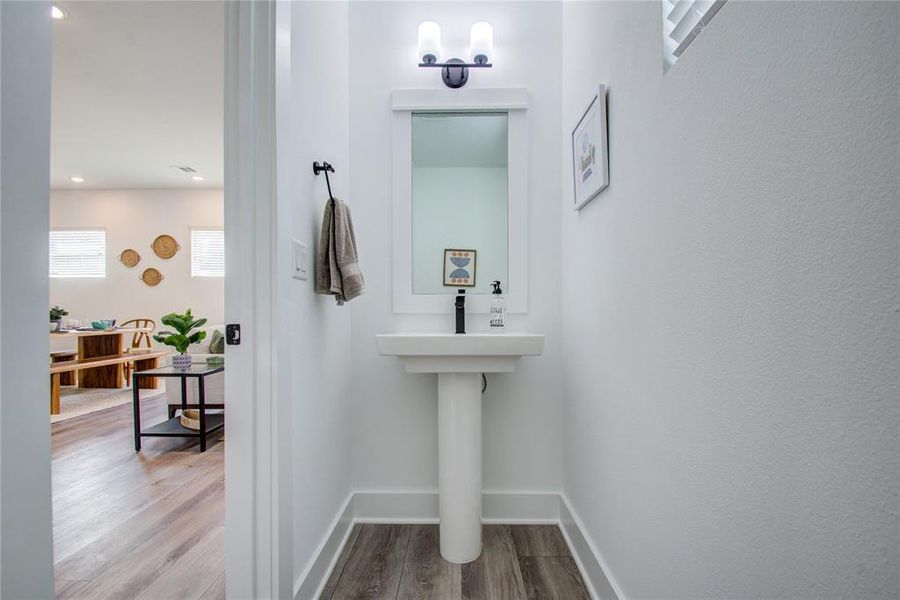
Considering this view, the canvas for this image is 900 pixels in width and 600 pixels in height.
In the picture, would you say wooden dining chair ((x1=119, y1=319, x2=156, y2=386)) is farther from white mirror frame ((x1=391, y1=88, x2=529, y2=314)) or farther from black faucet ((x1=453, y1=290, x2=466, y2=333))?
black faucet ((x1=453, y1=290, x2=466, y2=333))

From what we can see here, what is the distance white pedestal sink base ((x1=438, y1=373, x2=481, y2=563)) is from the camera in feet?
4.99

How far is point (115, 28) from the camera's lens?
251cm

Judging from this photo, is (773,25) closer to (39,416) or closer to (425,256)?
(39,416)

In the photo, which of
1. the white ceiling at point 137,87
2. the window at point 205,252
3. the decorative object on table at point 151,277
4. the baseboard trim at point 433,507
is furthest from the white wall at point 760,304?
the decorative object on table at point 151,277

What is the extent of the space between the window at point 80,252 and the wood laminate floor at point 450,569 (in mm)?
6568

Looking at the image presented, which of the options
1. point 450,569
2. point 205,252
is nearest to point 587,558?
point 450,569

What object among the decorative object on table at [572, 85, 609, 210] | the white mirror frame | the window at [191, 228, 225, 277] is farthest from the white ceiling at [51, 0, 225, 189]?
the decorative object on table at [572, 85, 609, 210]

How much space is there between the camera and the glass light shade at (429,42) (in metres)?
1.81

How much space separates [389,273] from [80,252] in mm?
6648

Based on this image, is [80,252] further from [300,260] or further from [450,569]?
[450,569]

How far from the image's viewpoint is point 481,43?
5.97 ft

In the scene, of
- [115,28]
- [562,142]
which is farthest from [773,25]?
[115,28]

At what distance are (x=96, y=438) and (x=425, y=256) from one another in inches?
116

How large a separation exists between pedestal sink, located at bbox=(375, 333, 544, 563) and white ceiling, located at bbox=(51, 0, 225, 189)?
241cm
